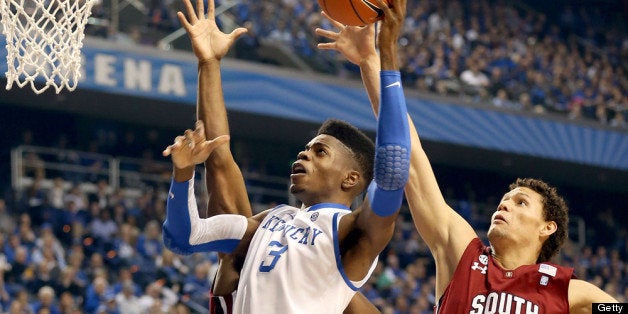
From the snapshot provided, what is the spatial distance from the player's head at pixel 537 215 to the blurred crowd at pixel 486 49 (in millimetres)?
10028

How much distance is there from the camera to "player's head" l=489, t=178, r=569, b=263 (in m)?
4.45

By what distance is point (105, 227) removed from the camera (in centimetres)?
1214

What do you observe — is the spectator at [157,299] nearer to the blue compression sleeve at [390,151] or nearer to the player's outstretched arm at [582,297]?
the player's outstretched arm at [582,297]

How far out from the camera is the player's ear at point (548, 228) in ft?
14.8

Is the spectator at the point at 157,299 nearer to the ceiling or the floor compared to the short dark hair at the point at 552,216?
nearer to the floor

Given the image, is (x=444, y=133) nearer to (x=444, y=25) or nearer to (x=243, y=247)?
(x=444, y=25)

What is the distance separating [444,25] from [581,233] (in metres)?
4.43

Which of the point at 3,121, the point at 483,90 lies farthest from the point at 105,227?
the point at 483,90

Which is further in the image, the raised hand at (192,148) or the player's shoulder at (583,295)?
the player's shoulder at (583,295)

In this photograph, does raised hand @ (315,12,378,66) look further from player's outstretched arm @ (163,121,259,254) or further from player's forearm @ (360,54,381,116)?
player's outstretched arm @ (163,121,259,254)

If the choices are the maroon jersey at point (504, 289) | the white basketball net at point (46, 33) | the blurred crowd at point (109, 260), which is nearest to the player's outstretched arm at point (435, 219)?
the maroon jersey at point (504, 289)

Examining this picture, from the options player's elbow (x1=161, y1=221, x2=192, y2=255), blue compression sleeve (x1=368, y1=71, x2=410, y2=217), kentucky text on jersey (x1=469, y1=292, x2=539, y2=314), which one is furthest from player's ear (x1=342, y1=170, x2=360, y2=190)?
kentucky text on jersey (x1=469, y1=292, x2=539, y2=314)

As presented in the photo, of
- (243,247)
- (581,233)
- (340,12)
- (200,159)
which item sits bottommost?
(581,233)

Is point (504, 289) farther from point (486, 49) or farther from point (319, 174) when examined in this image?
point (486, 49)
